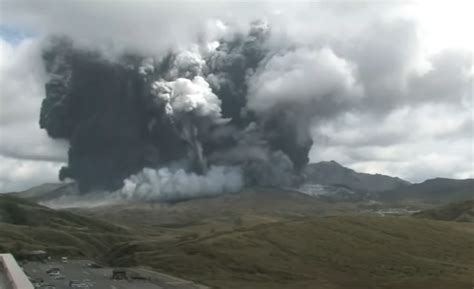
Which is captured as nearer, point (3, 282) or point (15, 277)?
point (15, 277)

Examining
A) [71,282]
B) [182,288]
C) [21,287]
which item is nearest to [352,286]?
[182,288]

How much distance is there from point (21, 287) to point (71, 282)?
568 feet

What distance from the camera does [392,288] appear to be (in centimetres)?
19525

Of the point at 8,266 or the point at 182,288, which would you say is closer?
the point at 8,266

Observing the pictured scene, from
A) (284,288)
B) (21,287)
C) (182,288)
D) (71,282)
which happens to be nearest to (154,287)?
(182,288)

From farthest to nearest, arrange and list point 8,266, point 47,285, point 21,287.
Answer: point 47,285 → point 8,266 → point 21,287

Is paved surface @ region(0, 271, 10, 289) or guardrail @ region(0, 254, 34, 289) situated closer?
guardrail @ region(0, 254, 34, 289)

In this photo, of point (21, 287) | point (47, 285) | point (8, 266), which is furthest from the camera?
point (47, 285)

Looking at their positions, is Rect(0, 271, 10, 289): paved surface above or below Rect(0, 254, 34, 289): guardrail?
below

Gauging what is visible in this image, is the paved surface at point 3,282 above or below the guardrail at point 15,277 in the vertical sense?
below

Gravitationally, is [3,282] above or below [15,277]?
below

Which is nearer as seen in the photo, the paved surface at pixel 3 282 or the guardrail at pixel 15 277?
the guardrail at pixel 15 277

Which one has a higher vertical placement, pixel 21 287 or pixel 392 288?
pixel 21 287

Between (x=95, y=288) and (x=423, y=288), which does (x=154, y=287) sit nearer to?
(x=95, y=288)
